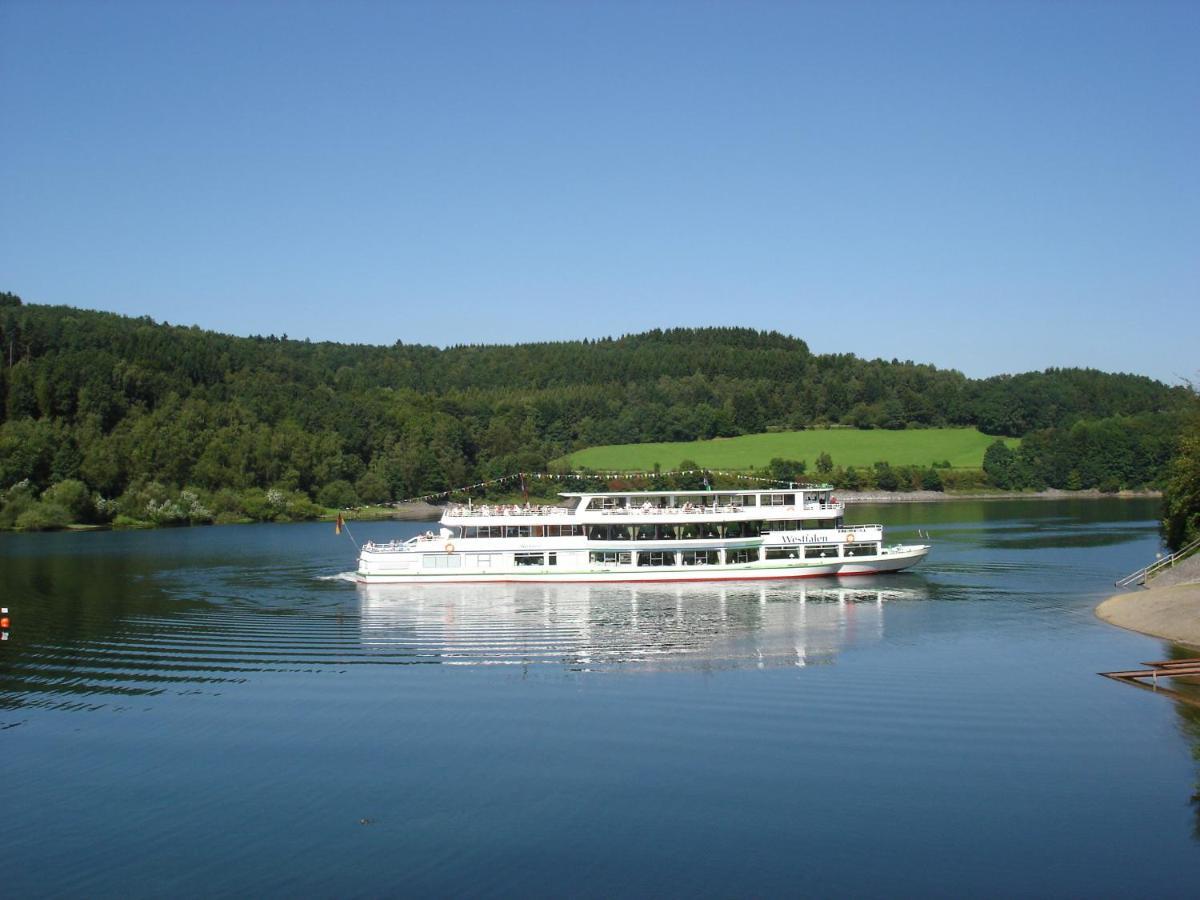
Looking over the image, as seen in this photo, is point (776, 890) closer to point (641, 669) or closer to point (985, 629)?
point (641, 669)

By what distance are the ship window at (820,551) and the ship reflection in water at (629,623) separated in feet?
7.97

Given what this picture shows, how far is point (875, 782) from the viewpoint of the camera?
21297 millimetres

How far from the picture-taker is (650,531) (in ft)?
183

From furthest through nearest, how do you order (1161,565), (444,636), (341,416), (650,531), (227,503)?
1. (341,416)
2. (227,503)
3. (650,531)
4. (1161,565)
5. (444,636)

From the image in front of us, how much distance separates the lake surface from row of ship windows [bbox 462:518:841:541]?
9.94 metres

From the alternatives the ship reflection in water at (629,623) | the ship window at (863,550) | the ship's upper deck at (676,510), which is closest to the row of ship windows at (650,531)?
the ship's upper deck at (676,510)

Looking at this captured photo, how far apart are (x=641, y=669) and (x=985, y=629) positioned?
46.2ft

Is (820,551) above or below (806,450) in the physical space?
below

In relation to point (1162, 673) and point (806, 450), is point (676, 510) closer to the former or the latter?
point (1162, 673)

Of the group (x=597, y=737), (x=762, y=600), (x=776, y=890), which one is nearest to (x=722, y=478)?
(x=762, y=600)

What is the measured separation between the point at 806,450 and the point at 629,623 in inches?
4309

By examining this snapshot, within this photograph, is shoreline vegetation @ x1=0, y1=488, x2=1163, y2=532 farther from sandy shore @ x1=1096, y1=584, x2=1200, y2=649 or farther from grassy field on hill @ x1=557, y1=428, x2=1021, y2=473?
sandy shore @ x1=1096, y1=584, x2=1200, y2=649

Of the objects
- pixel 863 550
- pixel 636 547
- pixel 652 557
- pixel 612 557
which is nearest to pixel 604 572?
pixel 612 557

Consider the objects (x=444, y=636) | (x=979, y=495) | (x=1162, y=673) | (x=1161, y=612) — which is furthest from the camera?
(x=979, y=495)
